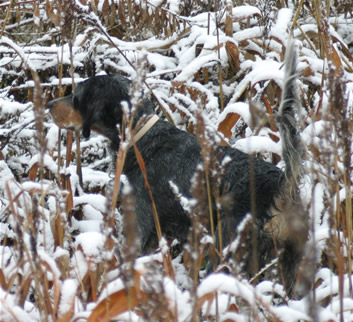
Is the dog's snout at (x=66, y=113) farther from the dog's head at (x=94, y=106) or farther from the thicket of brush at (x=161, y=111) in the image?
the thicket of brush at (x=161, y=111)

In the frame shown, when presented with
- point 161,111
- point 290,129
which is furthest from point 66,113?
point 290,129

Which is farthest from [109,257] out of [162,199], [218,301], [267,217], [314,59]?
[314,59]

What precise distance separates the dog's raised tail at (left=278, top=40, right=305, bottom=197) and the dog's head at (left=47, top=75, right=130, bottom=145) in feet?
4.19

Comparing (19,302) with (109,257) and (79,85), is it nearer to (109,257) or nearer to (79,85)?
(109,257)

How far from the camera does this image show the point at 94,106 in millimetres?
3266

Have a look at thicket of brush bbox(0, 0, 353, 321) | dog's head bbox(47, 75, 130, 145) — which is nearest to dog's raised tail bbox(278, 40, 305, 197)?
thicket of brush bbox(0, 0, 353, 321)

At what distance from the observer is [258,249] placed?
2672 millimetres

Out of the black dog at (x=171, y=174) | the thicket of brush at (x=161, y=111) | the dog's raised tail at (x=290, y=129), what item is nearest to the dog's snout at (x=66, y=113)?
the black dog at (x=171, y=174)

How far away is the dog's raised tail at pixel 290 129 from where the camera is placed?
182 cm

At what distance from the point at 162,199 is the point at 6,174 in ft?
3.03

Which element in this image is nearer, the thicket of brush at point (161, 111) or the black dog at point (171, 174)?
the thicket of brush at point (161, 111)

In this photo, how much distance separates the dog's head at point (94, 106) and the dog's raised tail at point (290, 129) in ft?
4.19

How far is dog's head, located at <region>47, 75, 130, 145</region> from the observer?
3248 millimetres

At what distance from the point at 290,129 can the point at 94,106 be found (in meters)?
1.45
